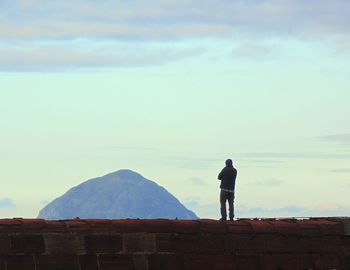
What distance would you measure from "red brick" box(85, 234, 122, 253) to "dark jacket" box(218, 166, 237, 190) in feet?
25.2

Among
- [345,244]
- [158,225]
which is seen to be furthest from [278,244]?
[158,225]

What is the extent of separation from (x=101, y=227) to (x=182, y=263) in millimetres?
1989

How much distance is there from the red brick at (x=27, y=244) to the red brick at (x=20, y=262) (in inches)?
4.7

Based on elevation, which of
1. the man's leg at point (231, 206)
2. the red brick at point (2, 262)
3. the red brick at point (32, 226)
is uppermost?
the man's leg at point (231, 206)

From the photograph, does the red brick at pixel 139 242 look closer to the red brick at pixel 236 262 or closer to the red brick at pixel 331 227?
the red brick at pixel 236 262

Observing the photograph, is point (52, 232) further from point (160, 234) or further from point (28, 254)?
point (160, 234)

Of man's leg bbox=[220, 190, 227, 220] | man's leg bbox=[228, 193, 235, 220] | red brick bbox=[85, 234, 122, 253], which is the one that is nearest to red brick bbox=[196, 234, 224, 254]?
red brick bbox=[85, 234, 122, 253]

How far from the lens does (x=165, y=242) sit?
65.7 feet

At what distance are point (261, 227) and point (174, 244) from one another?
89.3 inches

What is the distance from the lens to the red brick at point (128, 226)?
1958 cm

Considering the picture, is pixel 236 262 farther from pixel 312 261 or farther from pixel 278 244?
pixel 312 261

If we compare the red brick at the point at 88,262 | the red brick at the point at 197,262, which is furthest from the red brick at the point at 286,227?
the red brick at the point at 88,262

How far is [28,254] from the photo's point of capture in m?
18.9

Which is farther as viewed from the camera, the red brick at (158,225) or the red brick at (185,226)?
the red brick at (185,226)
